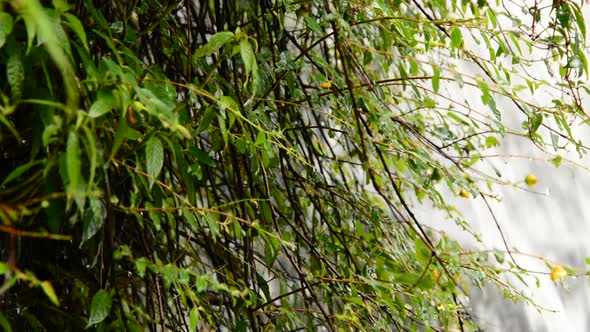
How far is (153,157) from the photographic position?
85 centimetres

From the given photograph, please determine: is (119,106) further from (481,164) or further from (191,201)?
(481,164)

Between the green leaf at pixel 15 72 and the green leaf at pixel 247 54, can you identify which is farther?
the green leaf at pixel 247 54

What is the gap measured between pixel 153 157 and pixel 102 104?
0.46 feet

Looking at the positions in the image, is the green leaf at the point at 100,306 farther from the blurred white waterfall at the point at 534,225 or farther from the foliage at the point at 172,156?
the blurred white waterfall at the point at 534,225

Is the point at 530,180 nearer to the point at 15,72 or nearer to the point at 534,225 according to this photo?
the point at 534,225

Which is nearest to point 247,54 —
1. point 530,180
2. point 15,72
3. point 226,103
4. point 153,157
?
point 226,103

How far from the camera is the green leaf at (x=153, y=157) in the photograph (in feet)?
2.79

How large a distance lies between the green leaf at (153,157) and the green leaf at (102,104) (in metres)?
0.12

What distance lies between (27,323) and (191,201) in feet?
1.11

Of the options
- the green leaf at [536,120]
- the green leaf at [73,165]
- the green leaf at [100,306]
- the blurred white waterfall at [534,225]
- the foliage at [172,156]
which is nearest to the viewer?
the green leaf at [73,165]

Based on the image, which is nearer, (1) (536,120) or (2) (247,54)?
(2) (247,54)

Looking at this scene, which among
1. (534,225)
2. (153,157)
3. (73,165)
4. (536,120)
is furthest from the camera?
(534,225)

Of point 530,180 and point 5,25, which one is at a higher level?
point 530,180

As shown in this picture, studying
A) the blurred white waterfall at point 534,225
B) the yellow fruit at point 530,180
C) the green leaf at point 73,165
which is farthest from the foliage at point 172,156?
the blurred white waterfall at point 534,225
